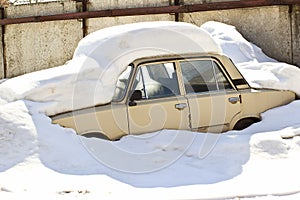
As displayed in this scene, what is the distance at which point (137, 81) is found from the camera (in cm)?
561

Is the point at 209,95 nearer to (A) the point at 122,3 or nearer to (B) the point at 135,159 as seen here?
(B) the point at 135,159

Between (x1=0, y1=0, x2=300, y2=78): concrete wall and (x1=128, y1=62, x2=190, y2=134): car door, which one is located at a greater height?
(x1=0, y1=0, x2=300, y2=78): concrete wall

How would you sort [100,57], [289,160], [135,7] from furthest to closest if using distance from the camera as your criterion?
[135,7], [100,57], [289,160]

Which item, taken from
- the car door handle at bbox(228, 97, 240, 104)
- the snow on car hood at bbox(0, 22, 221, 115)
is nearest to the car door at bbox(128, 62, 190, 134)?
the snow on car hood at bbox(0, 22, 221, 115)

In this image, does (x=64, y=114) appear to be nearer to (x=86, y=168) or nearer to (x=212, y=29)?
(x=86, y=168)

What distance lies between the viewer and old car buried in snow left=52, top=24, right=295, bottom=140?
5438 mm

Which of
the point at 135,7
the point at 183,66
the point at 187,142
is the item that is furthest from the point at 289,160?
the point at 135,7

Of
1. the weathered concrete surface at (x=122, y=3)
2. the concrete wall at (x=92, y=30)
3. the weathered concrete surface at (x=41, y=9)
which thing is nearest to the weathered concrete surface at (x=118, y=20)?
→ the concrete wall at (x=92, y=30)

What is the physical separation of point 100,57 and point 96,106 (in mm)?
749

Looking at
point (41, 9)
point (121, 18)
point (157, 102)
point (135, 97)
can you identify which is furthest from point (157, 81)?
point (41, 9)

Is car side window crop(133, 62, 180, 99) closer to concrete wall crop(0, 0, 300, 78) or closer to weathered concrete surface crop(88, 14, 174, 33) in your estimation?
concrete wall crop(0, 0, 300, 78)

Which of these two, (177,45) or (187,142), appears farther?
(177,45)

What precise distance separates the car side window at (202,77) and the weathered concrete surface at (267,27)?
3.23 metres

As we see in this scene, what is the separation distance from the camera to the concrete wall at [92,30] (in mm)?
8789
